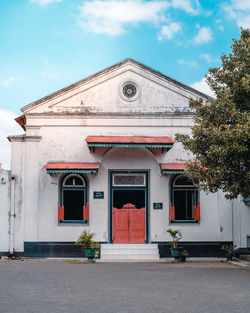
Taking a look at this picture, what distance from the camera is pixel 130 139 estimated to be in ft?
65.7

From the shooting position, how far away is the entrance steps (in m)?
19.8

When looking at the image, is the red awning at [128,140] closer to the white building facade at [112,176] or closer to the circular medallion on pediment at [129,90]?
the white building facade at [112,176]

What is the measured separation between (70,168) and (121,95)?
386 cm

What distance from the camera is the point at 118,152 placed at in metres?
20.8

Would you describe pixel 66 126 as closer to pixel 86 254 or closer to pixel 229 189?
pixel 86 254

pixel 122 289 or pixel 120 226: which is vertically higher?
pixel 120 226

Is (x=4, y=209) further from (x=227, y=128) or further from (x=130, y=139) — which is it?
(x=227, y=128)

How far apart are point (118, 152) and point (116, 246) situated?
3.80 meters

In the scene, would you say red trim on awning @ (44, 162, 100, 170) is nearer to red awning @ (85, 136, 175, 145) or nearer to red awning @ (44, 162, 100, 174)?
red awning @ (44, 162, 100, 174)

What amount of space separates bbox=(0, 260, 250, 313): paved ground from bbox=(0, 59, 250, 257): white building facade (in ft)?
12.0

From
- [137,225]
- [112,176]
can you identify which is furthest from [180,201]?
[112,176]

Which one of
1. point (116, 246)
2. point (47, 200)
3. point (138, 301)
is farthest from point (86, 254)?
point (138, 301)

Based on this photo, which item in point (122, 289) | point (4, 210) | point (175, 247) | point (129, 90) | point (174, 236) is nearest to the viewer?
point (122, 289)

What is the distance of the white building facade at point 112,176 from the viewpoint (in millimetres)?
20453
